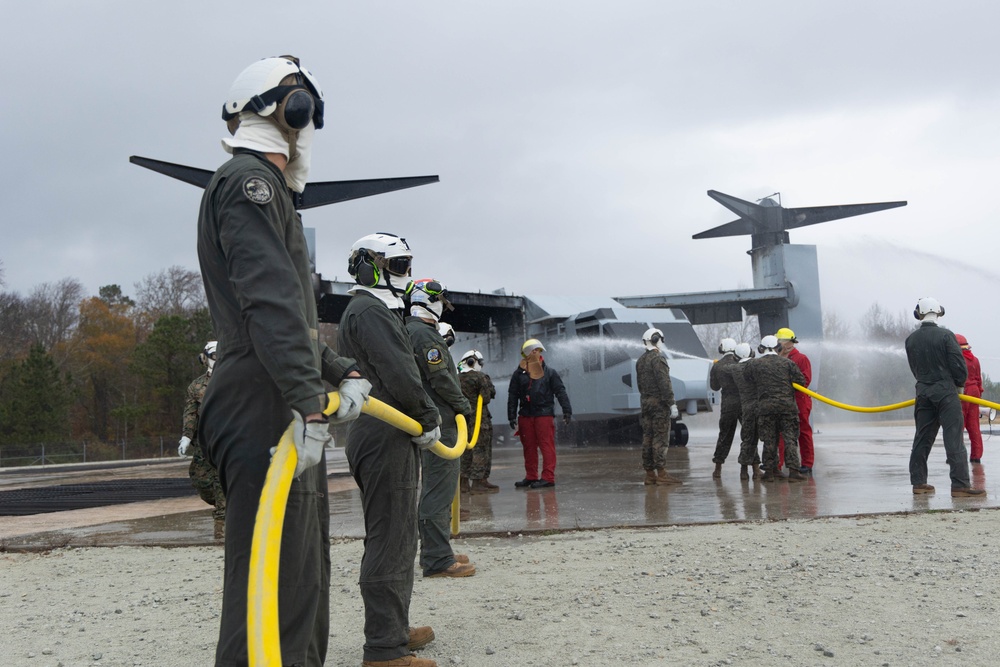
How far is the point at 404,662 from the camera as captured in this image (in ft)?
11.9

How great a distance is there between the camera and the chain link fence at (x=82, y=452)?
3111 cm

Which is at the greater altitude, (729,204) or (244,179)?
(729,204)

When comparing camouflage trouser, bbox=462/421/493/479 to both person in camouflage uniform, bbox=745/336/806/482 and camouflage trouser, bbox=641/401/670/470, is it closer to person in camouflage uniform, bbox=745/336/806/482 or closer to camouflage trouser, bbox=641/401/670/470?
camouflage trouser, bbox=641/401/670/470

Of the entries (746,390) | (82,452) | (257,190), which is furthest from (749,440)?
(82,452)

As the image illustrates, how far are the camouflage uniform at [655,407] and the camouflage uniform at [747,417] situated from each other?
3.65ft

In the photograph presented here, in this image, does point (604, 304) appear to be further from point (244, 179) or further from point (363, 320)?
point (244, 179)

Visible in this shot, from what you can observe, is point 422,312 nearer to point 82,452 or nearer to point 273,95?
point 273,95

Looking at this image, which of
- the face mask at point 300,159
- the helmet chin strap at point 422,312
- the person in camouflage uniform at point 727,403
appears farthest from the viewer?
the person in camouflage uniform at point 727,403

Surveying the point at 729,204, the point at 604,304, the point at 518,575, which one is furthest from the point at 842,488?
the point at 729,204

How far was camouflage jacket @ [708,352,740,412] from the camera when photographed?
39.0 ft

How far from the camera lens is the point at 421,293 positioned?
5754 millimetres

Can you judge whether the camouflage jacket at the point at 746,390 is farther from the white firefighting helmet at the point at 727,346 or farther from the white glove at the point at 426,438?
the white glove at the point at 426,438

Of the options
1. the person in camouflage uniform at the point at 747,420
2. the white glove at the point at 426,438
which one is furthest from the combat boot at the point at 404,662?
the person in camouflage uniform at the point at 747,420

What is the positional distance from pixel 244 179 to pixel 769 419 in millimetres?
9203
